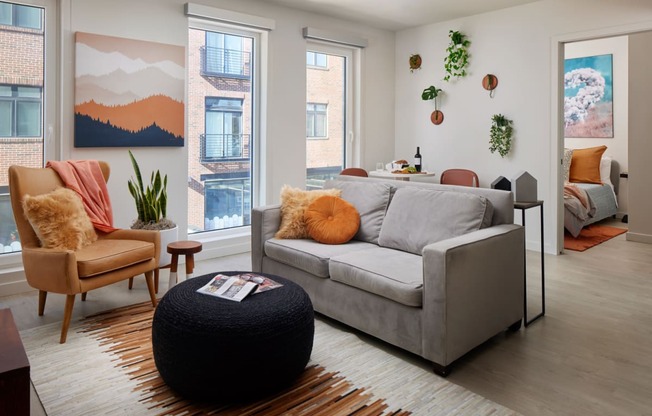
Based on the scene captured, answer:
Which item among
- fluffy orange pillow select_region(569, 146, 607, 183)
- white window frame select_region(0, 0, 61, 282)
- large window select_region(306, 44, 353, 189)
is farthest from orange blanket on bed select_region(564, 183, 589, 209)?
white window frame select_region(0, 0, 61, 282)

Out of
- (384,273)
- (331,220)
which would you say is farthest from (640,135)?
(384,273)

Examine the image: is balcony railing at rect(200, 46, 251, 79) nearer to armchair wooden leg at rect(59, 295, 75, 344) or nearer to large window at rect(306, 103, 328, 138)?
large window at rect(306, 103, 328, 138)

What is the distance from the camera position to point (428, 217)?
2977mm

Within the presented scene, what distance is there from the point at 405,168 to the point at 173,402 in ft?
12.8

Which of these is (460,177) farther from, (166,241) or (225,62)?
(166,241)

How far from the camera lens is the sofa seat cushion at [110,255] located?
2.78m

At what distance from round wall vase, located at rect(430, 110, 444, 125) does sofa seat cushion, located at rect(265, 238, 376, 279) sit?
284 cm

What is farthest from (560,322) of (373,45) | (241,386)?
(373,45)

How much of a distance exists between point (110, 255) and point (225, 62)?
2.51 m

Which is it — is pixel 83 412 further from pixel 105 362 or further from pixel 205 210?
pixel 205 210

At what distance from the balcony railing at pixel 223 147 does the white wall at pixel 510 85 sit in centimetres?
221

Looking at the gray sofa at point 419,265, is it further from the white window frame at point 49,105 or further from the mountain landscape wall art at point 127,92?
the white window frame at point 49,105

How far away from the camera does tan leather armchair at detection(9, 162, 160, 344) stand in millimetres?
2727

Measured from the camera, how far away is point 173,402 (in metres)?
2.09
